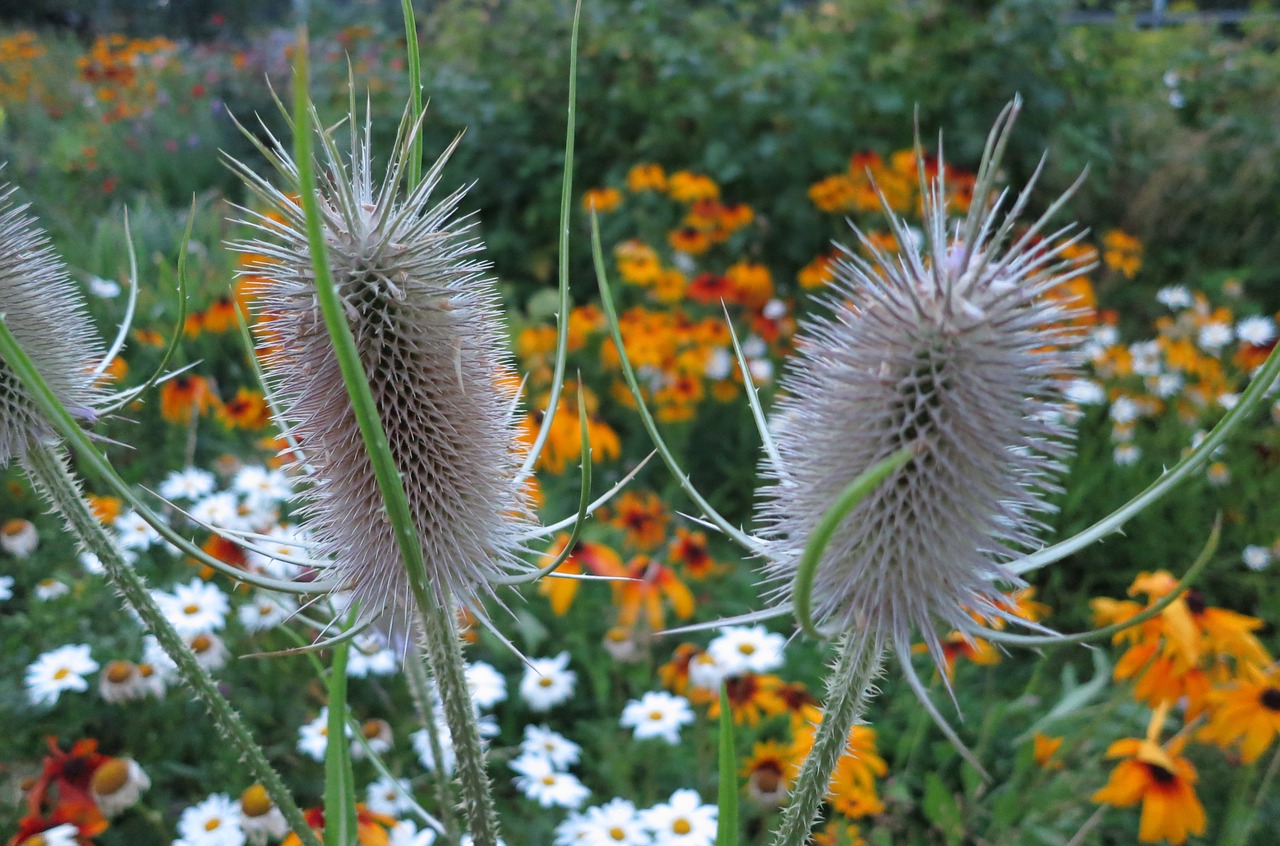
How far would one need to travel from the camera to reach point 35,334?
4.41 feet

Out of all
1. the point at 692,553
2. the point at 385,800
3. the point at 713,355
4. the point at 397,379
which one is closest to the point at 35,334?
the point at 397,379

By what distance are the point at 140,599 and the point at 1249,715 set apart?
7.39ft

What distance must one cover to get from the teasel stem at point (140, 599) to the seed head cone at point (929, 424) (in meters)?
0.79

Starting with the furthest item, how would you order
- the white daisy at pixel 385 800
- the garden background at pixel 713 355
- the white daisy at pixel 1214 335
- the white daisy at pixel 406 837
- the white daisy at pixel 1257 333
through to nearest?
the white daisy at pixel 1214 335 → the white daisy at pixel 1257 333 → the garden background at pixel 713 355 → the white daisy at pixel 385 800 → the white daisy at pixel 406 837

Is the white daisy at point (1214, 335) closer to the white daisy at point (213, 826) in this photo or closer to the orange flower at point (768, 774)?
the orange flower at point (768, 774)

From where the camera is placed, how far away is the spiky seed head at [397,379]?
107 centimetres

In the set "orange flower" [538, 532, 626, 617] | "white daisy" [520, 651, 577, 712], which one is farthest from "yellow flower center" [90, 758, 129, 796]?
"orange flower" [538, 532, 626, 617]

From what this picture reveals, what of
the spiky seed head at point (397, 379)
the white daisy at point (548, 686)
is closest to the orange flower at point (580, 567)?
the white daisy at point (548, 686)

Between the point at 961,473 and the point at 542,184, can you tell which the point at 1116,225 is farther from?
the point at 961,473

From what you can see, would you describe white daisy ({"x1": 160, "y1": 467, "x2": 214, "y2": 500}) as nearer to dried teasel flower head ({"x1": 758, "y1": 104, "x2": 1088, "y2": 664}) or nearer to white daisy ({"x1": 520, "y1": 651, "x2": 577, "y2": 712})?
white daisy ({"x1": 520, "y1": 651, "x2": 577, "y2": 712})

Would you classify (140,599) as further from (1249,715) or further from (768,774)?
(1249,715)

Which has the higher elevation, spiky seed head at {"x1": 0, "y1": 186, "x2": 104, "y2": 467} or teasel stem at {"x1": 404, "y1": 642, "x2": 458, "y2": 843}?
spiky seed head at {"x1": 0, "y1": 186, "x2": 104, "y2": 467}

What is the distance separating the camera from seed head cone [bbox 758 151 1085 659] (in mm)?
999

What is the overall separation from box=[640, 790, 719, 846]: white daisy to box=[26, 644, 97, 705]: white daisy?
4.63 feet
